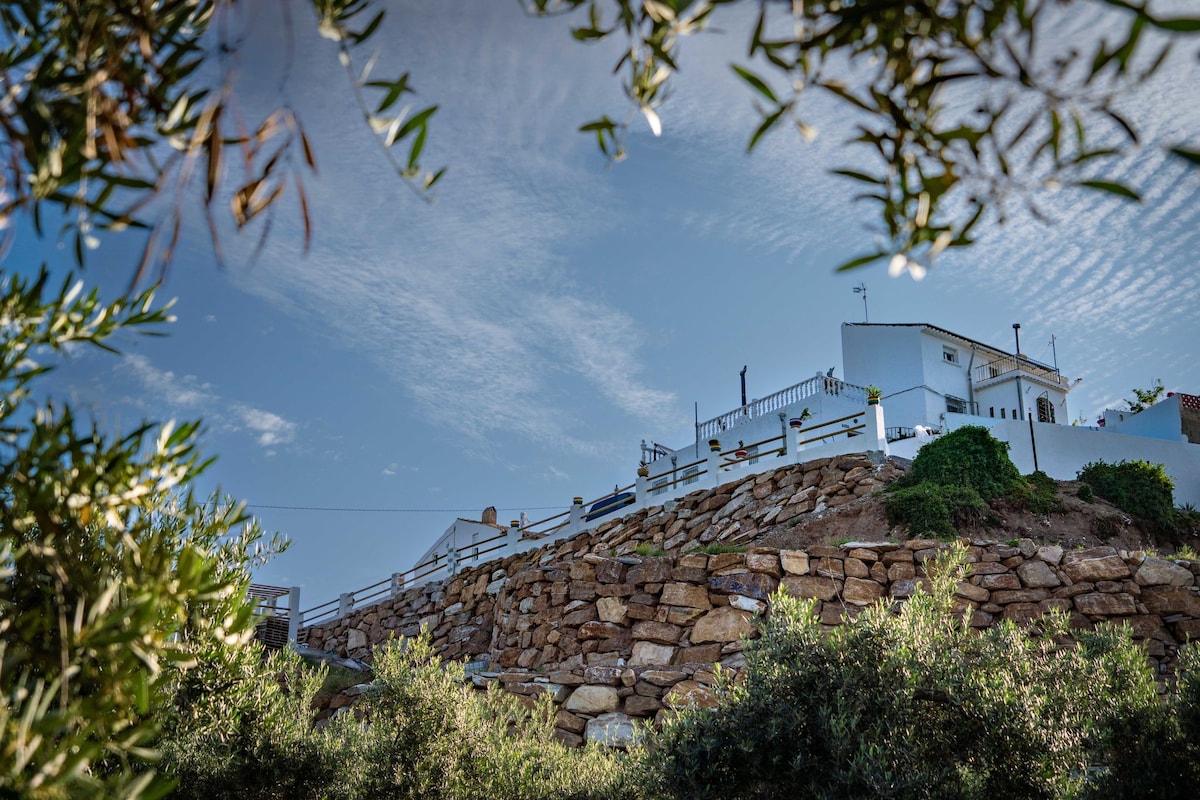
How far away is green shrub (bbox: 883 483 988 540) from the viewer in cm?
1373

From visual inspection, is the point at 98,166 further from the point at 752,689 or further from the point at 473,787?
the point at 473,787

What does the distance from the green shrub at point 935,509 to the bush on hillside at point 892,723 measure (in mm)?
7510

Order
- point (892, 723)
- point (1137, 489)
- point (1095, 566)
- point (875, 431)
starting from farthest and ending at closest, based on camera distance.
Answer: point (1137, 489) < point (875, 431) < point (1095, 566) < point (892, 723)

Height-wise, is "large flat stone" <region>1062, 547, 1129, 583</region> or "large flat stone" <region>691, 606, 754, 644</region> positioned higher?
"large flat stone" <region>1062, 547, 1129, 583</region>

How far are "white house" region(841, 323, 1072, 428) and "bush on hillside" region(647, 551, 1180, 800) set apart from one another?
19.0 meters

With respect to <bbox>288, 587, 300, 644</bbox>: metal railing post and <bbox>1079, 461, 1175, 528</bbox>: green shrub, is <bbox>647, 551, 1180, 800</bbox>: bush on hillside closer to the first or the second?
<bbox>1079, 461, 1175, 528</bbox>: green shrub

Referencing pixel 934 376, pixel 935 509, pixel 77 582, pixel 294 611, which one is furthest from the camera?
pixel 934 376

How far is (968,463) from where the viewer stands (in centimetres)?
1535

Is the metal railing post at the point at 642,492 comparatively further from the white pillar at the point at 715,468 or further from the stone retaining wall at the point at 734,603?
the stone retaining wall at the point at 734,603

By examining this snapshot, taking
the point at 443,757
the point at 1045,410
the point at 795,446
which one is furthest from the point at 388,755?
the point at 1045,410

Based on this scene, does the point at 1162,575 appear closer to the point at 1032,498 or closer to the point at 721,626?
the point at 1032,498

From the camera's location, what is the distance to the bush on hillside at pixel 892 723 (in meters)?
5.39

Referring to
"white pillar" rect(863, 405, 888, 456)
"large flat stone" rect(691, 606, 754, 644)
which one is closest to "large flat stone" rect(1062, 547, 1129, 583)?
"large flat stone" rect(691, 606, 754, 644)

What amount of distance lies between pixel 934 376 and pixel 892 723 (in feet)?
71.8
